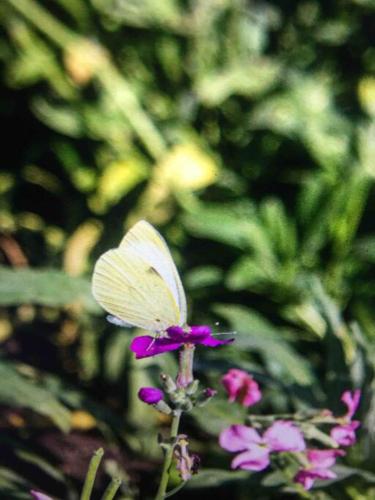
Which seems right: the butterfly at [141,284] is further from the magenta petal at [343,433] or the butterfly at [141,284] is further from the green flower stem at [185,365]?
the magenta petal at [343,433]

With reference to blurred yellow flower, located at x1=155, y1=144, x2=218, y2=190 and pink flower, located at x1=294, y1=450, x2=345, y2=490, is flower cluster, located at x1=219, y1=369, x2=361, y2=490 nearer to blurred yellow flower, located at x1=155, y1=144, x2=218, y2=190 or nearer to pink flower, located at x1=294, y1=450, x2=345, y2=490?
pink flower, located at x1=294, y1=450, x2=345, y2=490

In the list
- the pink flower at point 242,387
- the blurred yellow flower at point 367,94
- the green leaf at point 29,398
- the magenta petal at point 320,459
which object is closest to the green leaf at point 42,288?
the green leaf at point 29,398

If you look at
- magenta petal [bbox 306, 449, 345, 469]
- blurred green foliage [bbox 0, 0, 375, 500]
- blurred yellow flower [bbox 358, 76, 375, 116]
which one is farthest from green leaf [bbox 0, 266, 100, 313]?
blurred yellow flower [bbox 358, 76, 375, 116]

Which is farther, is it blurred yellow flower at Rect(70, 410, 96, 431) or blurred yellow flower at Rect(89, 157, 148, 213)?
blurred yellow flower at Rect(89, 157, 148, 213)

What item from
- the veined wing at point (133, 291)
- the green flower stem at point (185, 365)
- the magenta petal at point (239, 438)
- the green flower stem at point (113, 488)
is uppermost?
the veined wing at point (133, 291)

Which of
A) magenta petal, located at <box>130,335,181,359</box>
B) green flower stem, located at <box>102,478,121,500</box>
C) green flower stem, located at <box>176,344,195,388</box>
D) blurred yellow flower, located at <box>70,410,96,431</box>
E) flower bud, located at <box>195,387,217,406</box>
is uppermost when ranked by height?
magenta petal, located at <box>130,335,181,359</box>

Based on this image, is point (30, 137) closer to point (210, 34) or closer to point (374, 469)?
point (210, 34)

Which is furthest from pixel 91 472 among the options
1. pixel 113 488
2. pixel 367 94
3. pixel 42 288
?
pixel 367 94

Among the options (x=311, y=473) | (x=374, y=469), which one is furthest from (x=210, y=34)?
(x=311, y=473)
